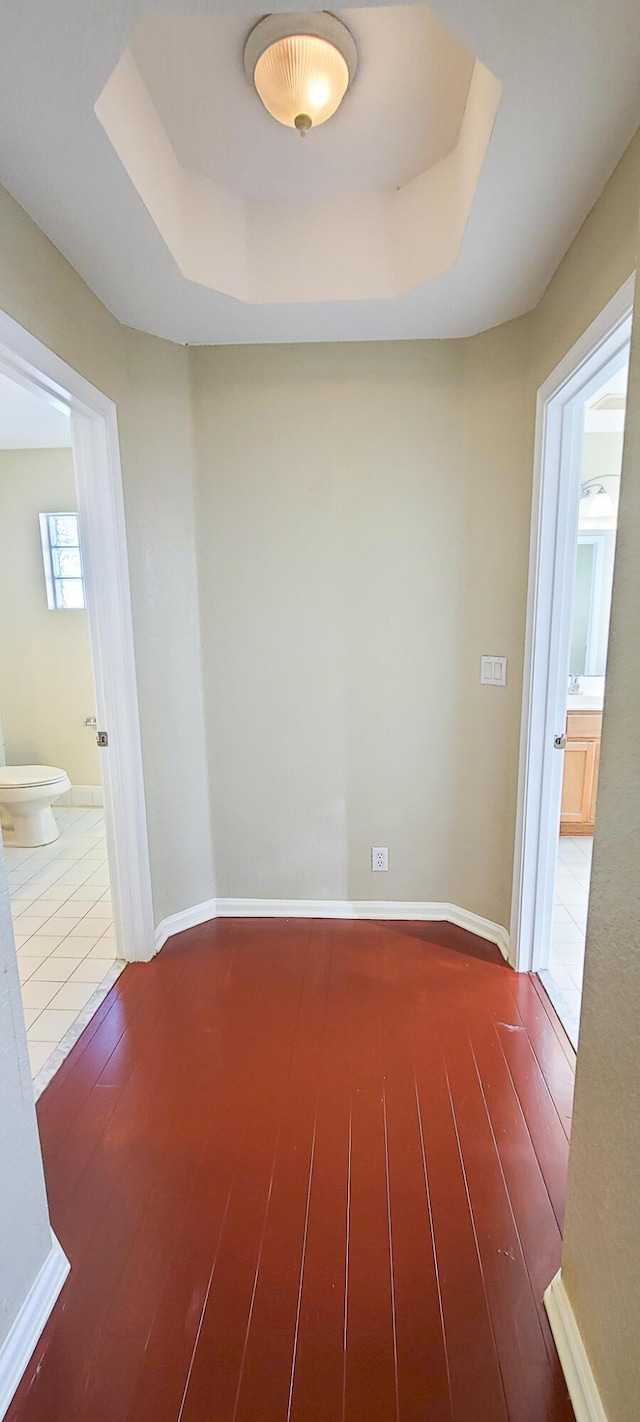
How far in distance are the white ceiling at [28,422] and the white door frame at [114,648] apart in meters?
1.00

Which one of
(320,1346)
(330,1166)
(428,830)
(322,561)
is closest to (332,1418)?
(320,1346)

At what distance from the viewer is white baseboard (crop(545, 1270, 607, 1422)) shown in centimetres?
102

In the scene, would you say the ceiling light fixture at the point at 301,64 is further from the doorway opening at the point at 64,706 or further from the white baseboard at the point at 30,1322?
the white baseboard at the point at 30,1322

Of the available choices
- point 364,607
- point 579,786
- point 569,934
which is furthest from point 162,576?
point 579,786

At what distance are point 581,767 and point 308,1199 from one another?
8.67 feet

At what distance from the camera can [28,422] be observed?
339 cm

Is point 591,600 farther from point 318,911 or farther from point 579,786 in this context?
point 318,911

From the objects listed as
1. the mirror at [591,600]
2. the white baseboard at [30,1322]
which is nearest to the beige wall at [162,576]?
the white baseboard at [30,1322]

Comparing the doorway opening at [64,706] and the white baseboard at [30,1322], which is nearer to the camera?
the white baseboard at [30,1322]

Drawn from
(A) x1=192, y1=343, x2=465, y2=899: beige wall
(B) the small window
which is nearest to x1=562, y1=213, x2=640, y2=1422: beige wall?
(A) x1=192, y1=343, x2=465, y2=899: beige wall

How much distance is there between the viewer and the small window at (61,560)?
400cm

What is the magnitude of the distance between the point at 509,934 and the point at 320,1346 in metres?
1.43

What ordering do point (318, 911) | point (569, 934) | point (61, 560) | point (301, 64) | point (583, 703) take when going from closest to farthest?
1. point (301, 64)
2. point (569, 934)
3. point (318, 911)
4. point (583, 703)
5. point (61, 560)

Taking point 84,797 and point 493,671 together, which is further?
point 84,797
